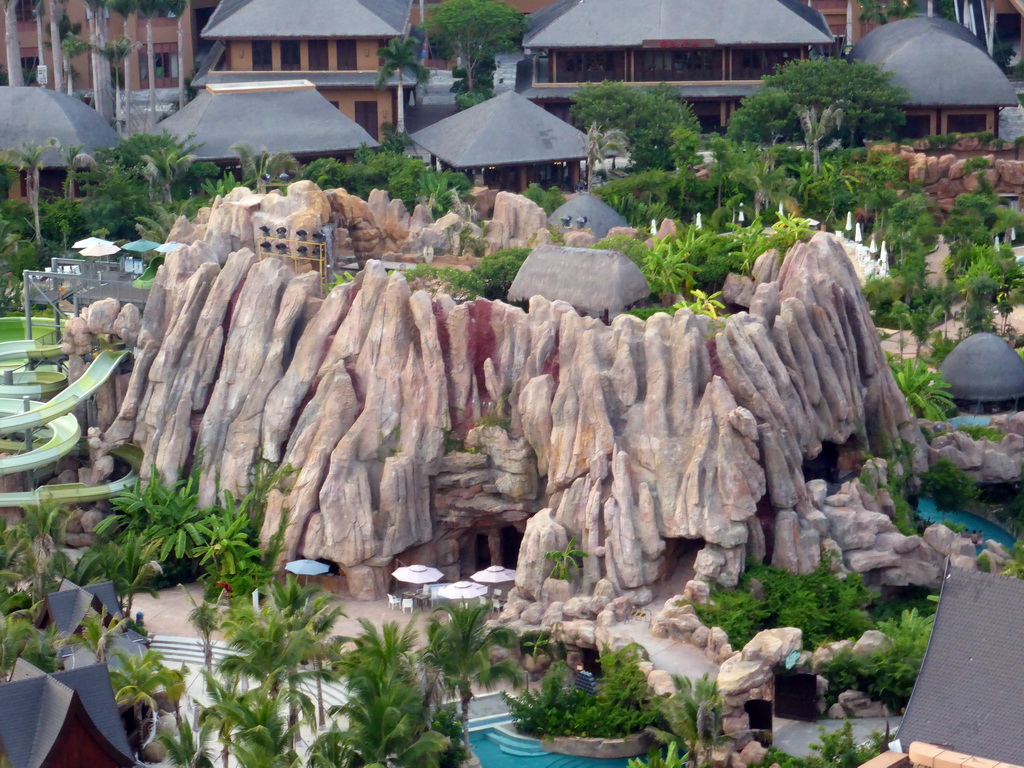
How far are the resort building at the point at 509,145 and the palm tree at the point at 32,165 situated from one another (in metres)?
17.8

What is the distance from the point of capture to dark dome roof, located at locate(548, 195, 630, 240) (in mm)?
71375

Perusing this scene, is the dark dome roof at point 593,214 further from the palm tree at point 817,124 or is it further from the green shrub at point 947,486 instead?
the green shrub at point 947,486

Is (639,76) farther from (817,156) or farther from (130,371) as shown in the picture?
(130,371)

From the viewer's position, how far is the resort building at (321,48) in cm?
9756

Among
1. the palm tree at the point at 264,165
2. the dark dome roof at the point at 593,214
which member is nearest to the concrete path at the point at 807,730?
the dark dome roof at the point at 593,214

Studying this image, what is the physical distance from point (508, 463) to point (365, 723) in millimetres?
14410

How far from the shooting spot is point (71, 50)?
97.9m

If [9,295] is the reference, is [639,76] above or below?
above

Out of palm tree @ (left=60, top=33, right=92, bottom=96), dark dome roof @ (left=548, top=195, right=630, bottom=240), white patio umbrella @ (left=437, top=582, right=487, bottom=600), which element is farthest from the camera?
palm tree @ (left=60, top=33, right=92, bottom=96)

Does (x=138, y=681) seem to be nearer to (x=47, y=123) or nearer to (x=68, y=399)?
(x=68, y=399)

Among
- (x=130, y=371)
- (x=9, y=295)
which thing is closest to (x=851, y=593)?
(x=130, y=371)

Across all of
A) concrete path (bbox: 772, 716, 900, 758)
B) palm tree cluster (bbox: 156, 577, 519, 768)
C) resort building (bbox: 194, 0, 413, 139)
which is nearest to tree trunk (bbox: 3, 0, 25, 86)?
resort building (bbox: 194, 0, 413, 139)

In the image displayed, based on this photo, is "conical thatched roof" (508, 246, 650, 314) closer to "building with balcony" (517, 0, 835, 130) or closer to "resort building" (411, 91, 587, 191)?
"resort building" (411, 91, 587, 191)

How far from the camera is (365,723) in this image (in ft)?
128
